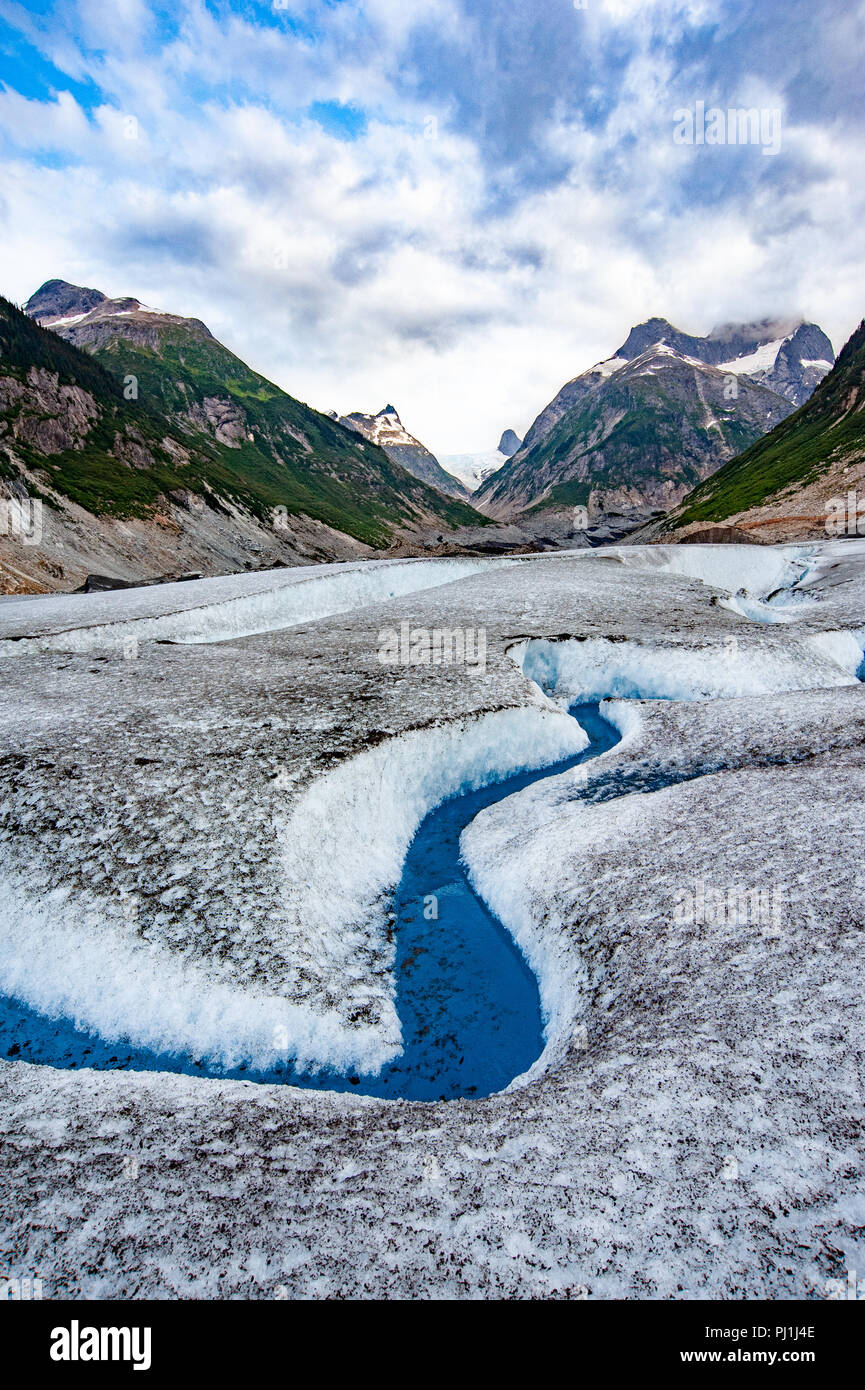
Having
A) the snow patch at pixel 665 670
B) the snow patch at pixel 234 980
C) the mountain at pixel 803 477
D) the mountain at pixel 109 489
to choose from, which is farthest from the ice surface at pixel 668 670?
the mountain at pixel 803 477

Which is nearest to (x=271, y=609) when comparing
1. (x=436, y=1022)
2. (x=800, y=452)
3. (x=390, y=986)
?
(x=390, y=986)

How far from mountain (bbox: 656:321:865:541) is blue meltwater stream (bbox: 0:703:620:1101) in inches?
3090

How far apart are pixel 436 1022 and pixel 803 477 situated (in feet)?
425

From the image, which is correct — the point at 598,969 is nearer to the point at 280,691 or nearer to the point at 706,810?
the point at 706,810

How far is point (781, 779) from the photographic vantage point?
13.2 m

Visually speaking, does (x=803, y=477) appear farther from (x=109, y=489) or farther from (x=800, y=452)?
(x=109, y=489)

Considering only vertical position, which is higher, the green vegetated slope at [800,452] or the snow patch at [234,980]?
the green vegetated slope at [800,452]

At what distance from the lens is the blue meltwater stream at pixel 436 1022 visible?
8430mm

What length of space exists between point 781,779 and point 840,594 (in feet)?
94.6

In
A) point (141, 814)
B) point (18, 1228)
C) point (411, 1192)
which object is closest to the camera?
point (18, 1228)

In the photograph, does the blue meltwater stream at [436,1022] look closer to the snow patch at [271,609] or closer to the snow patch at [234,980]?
the snow patch at [234,980]

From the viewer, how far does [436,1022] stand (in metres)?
9.62

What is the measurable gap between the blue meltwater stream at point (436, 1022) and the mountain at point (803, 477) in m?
78.5
